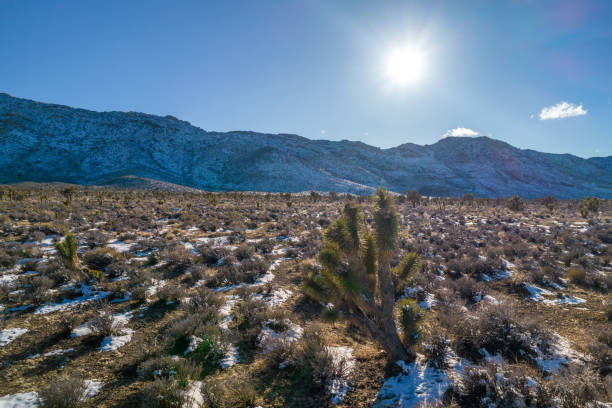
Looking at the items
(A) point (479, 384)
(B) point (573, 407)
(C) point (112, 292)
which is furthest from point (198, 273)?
(B) point (573, 407)

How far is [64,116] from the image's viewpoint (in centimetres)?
11006

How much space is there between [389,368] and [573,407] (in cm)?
252

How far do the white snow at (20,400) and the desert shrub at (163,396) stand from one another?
1842 mm

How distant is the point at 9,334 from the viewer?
584cm

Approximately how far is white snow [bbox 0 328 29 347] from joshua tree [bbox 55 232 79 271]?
3.20 m

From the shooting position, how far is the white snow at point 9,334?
221 inches

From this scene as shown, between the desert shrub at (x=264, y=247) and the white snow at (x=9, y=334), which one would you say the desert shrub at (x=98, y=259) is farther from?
the desert shrub at (x=264, y=247)

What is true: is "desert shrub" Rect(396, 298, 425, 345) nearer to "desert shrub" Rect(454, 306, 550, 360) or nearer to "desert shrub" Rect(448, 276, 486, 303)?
"desert shrub" Rect(454, 306, 550, 360)

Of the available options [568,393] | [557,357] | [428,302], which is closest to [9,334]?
[568,393]

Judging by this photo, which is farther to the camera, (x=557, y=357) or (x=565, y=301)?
(x=565, y=301)

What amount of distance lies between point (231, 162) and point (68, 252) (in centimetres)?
10417

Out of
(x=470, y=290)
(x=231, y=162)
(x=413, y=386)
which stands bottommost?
(x=413, y=386)

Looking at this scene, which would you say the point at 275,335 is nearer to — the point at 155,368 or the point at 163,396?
the point at 155,368

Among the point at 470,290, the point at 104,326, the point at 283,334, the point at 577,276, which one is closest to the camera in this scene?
the point at 283,334
